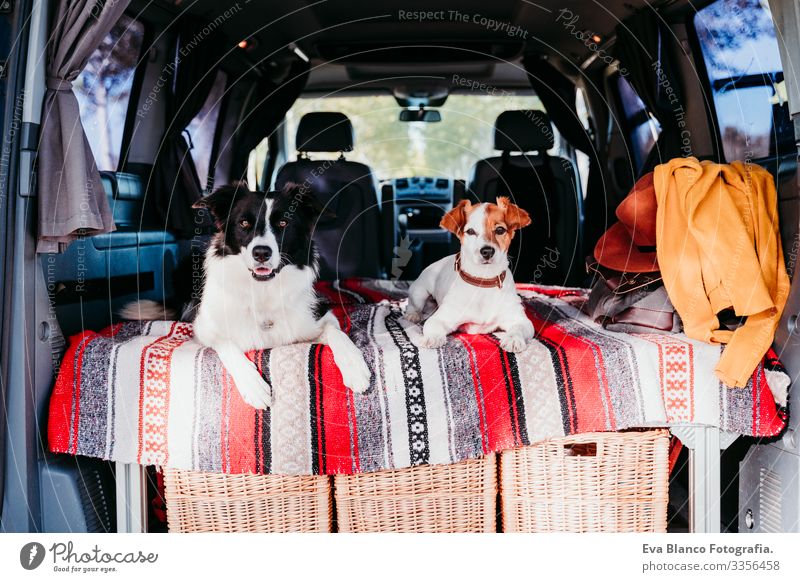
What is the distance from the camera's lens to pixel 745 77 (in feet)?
9.73

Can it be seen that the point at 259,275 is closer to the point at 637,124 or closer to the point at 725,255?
the point at 725,255

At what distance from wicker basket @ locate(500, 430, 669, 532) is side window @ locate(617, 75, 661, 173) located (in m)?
1.86

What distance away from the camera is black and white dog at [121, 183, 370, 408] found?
2.57 m

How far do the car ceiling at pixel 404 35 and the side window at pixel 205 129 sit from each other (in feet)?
0.50

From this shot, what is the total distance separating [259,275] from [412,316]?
79cm

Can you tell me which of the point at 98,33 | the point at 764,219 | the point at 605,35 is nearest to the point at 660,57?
the point at 605,35

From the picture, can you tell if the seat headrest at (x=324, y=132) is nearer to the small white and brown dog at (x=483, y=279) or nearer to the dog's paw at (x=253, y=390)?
the small white and brown dog at (x=483, y=279)

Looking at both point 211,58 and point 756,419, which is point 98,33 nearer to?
point 211,58

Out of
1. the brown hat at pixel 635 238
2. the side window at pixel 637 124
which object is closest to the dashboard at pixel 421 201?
the side window at pixel 637 124

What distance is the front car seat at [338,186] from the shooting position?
12.3ft

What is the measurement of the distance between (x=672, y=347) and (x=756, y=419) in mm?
373

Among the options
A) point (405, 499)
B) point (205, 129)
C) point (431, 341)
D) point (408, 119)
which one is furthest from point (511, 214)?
point (205, 129)

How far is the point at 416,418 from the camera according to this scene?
2.33 m

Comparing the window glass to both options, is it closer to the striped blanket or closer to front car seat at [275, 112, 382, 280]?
front car seat at [275, 112, 382, 280]
